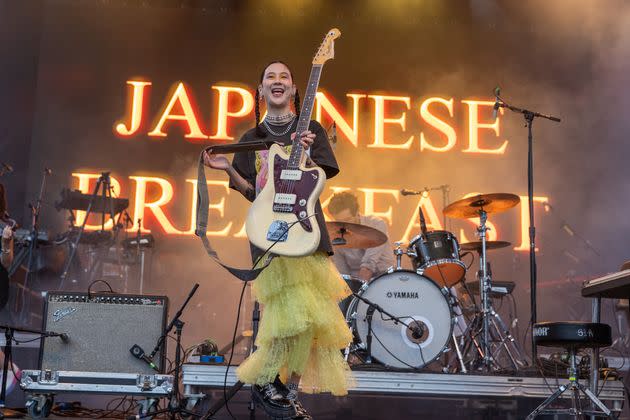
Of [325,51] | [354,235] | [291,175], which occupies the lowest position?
[354,235]

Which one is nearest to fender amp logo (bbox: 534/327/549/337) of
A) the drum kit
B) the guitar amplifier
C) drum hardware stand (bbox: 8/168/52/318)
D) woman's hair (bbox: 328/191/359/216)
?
the drum kit

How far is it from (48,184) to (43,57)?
1718mm

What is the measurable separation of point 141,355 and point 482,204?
305cm

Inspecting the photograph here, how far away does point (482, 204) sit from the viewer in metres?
5.94

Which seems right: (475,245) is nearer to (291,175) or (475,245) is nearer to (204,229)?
(291,175)

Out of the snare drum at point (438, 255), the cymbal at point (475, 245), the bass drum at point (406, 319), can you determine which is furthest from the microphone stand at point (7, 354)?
the cymbal at point (475, 245)

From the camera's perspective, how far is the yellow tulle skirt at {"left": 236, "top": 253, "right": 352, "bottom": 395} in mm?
3145

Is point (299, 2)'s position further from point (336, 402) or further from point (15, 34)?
point (336, 402)

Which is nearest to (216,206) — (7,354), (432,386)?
(432,386)

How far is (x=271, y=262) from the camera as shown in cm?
321

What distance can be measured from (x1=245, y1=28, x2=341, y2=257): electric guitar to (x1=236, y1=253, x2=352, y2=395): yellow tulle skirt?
0.17m

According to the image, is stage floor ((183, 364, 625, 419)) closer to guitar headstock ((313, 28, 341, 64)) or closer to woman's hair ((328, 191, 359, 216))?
guitar headstock ((313, 28, 341, 64))

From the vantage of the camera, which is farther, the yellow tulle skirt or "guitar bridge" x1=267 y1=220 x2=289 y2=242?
the yellow tulle skirt

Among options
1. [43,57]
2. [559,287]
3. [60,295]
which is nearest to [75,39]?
[43,57]
